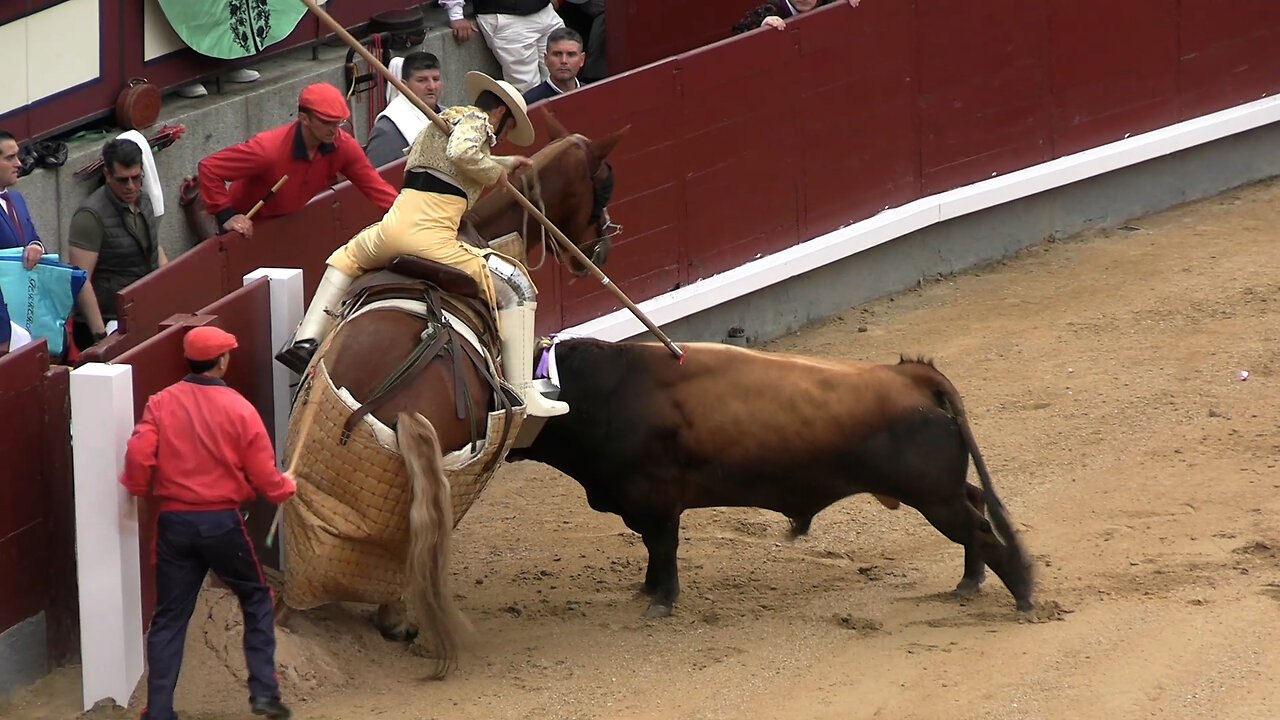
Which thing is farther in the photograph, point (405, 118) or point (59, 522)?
point (405, 118)

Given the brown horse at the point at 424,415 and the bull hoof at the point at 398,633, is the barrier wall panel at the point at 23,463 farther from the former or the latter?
the bull hoof at the point at 398,633

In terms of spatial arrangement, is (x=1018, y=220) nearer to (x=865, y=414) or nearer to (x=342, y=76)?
(x=342, y=76)

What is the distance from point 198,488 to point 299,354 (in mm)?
894

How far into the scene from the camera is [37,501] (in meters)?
6.24

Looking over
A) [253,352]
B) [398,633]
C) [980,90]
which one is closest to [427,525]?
[398,633]

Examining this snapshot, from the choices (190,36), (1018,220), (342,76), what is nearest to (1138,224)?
(1018,220)

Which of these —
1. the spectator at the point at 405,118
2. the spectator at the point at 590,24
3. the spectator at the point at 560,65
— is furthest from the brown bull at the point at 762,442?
the spectator at the point at 590,24

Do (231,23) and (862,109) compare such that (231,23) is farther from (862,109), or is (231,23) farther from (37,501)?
(37,501)

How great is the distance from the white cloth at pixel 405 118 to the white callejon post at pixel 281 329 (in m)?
1.63

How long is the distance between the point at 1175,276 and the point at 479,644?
576 centimetres

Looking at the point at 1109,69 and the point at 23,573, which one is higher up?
the point at 1109,69

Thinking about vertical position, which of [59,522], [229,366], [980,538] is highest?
[229,366]

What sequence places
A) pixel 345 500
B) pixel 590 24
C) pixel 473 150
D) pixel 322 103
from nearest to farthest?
Answer: pixel 345 500
pixel 473 150
pixel 322 103
pixel 590 24

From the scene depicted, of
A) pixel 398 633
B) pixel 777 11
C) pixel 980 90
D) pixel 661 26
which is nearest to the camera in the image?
pixel 398 633
